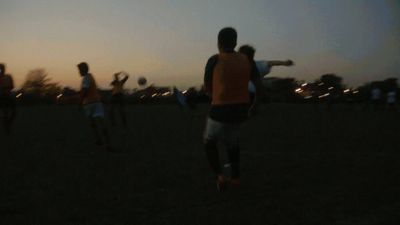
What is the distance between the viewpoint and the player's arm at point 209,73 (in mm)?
5699

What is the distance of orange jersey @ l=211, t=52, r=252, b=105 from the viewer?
5.66 meters

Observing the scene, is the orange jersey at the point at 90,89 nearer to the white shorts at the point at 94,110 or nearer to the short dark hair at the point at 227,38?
the white shorts at the point at 94,110

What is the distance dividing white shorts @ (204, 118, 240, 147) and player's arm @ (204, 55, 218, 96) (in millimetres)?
330

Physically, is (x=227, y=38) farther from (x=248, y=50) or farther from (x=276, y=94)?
(x=276, y=94)

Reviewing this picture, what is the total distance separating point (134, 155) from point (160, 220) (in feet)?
14.9

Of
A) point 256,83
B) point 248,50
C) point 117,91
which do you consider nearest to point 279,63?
point 248,50

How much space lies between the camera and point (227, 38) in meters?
5.73

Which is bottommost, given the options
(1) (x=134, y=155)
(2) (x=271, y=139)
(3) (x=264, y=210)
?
(2) (x=271, y=139)

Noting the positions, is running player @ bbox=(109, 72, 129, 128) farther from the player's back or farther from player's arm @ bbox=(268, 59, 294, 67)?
player's arm @ bbox=(268, 59, 294, 67)

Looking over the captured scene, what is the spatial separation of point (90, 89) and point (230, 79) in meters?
5.06

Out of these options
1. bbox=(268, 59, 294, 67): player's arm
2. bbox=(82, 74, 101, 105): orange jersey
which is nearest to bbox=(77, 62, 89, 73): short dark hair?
bbox=(82, 74, 101, 105): orange jersey

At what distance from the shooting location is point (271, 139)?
1186 centimetres

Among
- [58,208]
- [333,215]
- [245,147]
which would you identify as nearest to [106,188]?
[58,208]

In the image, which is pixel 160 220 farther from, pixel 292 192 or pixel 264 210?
pixel 292 192
